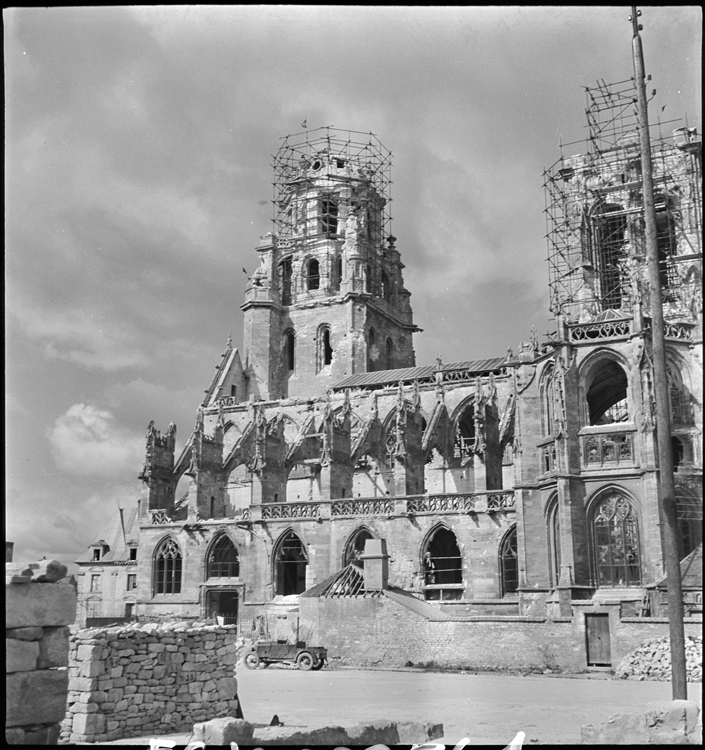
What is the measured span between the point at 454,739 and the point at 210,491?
3662 centimetres

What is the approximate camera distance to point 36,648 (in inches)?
403

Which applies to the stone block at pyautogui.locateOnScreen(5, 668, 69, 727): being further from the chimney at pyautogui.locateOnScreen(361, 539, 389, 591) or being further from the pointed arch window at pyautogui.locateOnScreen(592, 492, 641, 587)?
the pointed arch window at pyautogui.locateOnScreen(592, 492, 641, 587)

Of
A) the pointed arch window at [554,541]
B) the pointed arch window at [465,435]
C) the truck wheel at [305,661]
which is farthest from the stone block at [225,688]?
the pointed arch window at [465,435]

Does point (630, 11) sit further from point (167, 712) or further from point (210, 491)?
point (210, 491)

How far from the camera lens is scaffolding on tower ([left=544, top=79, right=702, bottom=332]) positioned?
1537 inches

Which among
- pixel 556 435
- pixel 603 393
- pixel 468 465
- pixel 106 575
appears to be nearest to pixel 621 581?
pixel 556 435

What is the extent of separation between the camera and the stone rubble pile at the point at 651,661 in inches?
871

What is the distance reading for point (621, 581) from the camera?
3009 centimetres

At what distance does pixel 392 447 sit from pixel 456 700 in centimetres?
3108

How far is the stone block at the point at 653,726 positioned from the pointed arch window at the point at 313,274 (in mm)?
54603

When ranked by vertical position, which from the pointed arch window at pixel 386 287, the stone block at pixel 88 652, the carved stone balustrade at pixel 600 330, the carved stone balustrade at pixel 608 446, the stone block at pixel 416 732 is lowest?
the stone block at pixel 416 732

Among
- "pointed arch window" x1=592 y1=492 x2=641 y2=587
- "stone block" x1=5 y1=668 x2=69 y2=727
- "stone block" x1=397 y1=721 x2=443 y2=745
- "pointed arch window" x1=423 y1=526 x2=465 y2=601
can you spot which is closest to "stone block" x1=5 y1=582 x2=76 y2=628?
"stone block" x1=5 y1=668 x2=69 y2=727

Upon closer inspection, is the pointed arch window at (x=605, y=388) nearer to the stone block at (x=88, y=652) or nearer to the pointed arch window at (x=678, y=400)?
the pointed arch window at (x=678, y=400)

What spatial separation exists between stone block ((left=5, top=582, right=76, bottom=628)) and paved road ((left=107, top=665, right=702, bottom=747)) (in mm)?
3039
